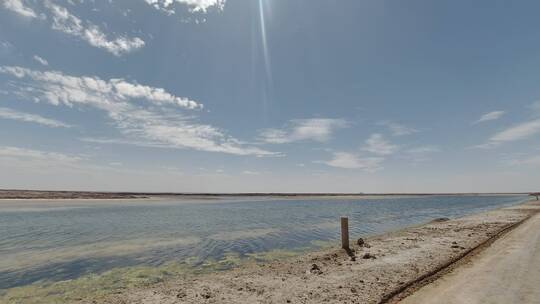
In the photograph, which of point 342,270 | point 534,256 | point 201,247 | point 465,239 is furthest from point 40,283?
point 465,239

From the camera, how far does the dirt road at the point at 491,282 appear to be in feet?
25.1

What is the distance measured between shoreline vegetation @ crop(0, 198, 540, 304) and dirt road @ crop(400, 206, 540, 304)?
2.33 feet

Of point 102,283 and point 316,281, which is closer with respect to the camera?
point 316,281

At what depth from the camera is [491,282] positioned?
28.9 feet

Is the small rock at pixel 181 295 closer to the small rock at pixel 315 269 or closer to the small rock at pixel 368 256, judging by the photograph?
the small rock at pixel 315 269

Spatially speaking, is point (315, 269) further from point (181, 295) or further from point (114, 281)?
point (114, 281)

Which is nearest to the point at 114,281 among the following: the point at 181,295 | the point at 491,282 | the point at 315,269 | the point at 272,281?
the point at 181,295

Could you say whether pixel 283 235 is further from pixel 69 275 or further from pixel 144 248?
pixel 69 275

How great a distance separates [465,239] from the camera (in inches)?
695

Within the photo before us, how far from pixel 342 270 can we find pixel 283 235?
13.5 meters

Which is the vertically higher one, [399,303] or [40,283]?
[399,303]

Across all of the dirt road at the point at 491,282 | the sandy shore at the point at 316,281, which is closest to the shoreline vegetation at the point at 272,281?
the sandy shore at the point at 316,281

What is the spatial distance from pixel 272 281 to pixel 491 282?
6.90 metres

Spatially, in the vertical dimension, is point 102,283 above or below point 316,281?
below
